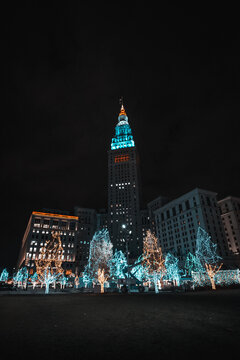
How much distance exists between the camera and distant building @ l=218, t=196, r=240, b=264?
113m

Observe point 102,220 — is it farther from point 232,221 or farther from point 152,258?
point 152,258

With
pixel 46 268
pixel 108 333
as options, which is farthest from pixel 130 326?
pixel 46 268

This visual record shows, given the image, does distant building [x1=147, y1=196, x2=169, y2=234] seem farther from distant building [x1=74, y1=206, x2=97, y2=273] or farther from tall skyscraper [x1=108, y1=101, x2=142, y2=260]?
distant building [x1=74, y1=206, x2=97, y2=273]

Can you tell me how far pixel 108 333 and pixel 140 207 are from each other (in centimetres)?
15256

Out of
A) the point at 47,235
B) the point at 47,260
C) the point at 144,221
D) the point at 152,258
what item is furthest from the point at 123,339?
the point at 144,221

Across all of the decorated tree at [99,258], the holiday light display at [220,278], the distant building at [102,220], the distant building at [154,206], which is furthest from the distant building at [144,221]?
the holiday light display at [220,278]

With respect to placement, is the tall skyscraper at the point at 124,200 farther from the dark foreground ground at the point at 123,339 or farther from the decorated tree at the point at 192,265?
the dark foreground ground at the point at 123,339

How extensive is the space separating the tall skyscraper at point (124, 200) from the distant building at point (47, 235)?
30.3 meters

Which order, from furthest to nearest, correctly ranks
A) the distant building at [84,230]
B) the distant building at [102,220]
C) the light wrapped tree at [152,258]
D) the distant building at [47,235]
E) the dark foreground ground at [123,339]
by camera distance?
the distant building at [102,220]
the distant building at [84,230]
the distant building at [47,235]
the light wrapped tree at [152,258]
the dark foreground ground at [123,339]

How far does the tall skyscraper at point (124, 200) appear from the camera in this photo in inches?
5517

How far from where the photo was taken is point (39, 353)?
17.9 feet

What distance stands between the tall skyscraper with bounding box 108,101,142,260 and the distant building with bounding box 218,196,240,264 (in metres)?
53.7

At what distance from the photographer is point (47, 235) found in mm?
118875

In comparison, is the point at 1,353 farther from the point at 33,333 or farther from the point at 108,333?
the point at 108,333
